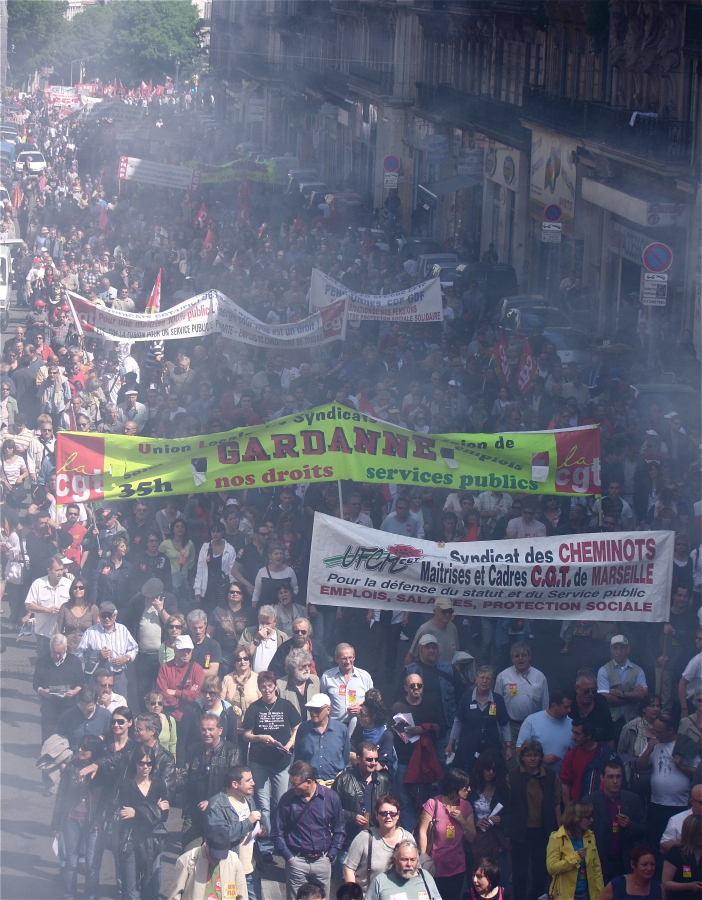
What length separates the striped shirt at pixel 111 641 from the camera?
898 centimetres

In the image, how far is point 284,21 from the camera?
6450 cm

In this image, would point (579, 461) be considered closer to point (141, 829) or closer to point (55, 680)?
point (55, 680)

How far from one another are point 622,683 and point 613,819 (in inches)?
59.0

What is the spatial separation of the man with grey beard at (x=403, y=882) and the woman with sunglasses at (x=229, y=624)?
3.31 meters

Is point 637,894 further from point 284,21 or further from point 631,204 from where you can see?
point 284,21

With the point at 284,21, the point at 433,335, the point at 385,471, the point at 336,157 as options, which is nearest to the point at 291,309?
the point at 433,335

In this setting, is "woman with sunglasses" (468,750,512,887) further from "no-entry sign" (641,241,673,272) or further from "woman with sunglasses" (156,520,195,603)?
"no-entry sign" (641,241,673,272)

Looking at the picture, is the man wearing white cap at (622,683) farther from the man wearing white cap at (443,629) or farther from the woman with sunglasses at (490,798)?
the woman with sunglasses at (490,798)

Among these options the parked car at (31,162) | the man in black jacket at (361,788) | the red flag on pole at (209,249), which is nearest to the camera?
the man in black jacket at (361,788)

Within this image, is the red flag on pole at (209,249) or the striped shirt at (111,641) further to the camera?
the red flag on pole at (209,249)

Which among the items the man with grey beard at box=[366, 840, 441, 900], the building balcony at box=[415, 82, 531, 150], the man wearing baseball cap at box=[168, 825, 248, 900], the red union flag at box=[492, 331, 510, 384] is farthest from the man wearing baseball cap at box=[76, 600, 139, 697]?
the building balcony at box=[415, 82, 531, 150]

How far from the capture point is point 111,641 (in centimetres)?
902

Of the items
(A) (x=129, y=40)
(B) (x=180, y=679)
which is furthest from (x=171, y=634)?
(A) (x=129, y=40)

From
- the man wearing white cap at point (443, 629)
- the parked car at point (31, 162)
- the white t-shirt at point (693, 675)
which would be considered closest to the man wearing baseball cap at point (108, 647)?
the man wearing white cap at point (443, 629)
